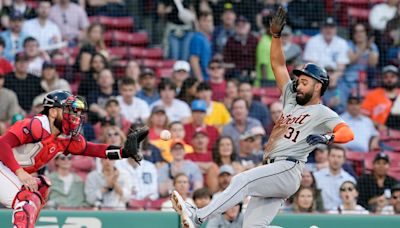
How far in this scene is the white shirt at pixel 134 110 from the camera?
15.0 metres

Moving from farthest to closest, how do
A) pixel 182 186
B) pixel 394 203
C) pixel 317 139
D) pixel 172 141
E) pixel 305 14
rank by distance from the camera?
pixel 305 14 < pixel 172 141 < pixel 394 203 < pixel 182 186 < pixel 317 139

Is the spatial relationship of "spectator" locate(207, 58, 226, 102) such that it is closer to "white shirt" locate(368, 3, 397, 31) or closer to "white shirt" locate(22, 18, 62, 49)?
"white shirt" locate(22, 18, 62, 49)

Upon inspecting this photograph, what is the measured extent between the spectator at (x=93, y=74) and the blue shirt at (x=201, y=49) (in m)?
1.49

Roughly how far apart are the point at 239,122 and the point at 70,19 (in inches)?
119

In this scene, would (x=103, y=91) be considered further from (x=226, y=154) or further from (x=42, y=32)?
(x=226, y=154)

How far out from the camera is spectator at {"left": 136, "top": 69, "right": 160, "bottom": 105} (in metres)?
15.4

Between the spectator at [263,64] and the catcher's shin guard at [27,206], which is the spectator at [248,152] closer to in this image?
the spectator at [263,64]

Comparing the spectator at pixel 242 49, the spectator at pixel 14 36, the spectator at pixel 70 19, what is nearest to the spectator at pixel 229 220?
the spectator at pixel 242 49

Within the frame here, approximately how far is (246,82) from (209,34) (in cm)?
127

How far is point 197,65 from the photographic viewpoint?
16.5 metres

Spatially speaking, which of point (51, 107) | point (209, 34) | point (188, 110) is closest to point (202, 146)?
point (188, 110)

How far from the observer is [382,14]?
57.8ft

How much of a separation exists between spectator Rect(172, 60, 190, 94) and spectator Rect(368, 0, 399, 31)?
3145 millimetres

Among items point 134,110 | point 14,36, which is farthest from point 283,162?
point 14,36
